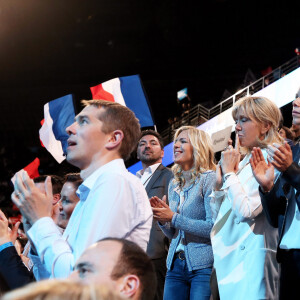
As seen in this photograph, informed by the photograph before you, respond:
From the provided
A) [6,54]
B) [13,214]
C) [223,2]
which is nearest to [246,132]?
[13,214]

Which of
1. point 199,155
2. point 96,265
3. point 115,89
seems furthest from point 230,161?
point 115,89

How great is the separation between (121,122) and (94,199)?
49 cm

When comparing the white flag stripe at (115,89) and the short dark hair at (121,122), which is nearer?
the short dark hair at (121,122)

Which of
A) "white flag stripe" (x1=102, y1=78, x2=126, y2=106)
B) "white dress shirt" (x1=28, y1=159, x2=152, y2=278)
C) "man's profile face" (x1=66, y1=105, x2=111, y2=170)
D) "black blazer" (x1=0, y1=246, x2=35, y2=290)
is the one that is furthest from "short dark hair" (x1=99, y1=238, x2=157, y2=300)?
"white flag stripe" (x1=102, y1=78, x2=126, y2=106)

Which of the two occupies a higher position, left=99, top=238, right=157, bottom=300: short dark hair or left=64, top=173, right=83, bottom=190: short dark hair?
left=64, top=173, right=83, bottom=190: short dark hair

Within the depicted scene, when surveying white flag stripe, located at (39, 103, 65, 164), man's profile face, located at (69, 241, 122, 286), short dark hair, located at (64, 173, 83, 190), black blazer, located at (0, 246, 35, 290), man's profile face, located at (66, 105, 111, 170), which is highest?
white flag stripe, located at (39, 103, 65, 164)

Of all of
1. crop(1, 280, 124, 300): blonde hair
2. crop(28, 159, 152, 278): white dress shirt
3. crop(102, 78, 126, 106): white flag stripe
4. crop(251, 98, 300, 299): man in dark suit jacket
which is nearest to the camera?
crop(1, 280, 124, 300): blonde hair

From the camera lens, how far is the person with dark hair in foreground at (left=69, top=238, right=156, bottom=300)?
1.67 metres

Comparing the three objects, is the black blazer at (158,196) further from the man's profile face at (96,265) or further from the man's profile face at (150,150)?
the man's profile face at (96,265)

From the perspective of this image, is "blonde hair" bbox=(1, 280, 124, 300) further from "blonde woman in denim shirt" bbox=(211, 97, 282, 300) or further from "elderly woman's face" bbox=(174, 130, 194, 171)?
"elderly woman's face" bbox=(174, 130, 194, 171)

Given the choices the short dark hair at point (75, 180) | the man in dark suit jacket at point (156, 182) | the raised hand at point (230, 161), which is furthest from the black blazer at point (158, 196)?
the raised hand at point (230, 161)

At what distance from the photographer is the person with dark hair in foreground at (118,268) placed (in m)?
1.67

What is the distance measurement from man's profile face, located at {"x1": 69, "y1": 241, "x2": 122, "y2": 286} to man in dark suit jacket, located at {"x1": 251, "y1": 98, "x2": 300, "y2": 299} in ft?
3.18

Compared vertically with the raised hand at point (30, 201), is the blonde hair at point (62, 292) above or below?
below
